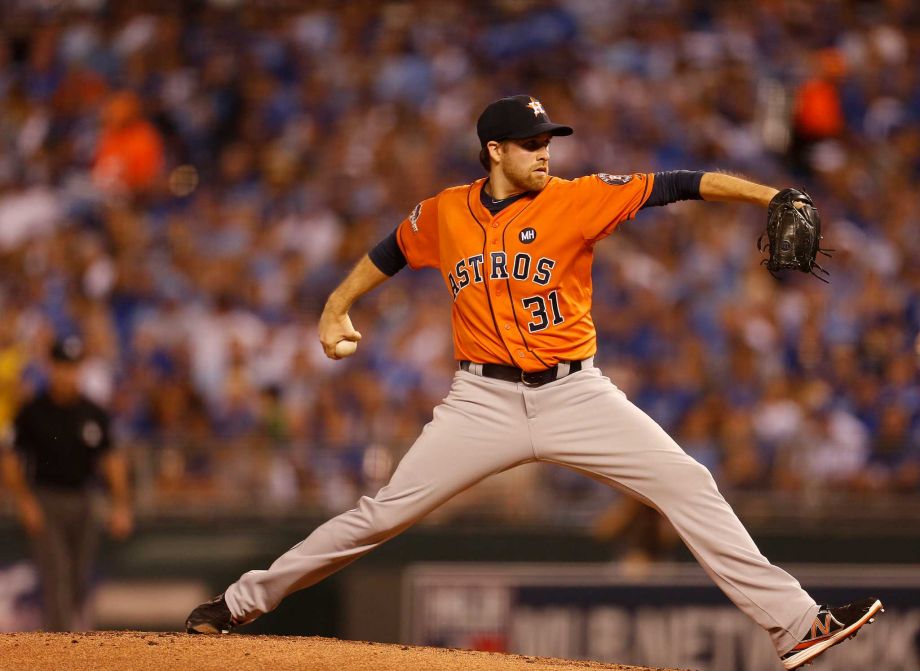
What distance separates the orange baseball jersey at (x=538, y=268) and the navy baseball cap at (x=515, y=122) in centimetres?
20

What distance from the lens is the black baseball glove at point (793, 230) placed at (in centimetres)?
495

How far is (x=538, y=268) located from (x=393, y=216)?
7121 millimetres

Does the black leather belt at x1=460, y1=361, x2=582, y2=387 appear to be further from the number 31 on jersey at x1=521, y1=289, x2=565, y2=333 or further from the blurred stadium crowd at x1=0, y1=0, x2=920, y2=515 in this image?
the blurred stadium crowd at x1=0, y1=0, x2=920, y2=515

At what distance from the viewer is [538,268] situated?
17.0 ft

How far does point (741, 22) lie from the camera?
14.3m

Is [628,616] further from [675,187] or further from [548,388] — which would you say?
[675,187]

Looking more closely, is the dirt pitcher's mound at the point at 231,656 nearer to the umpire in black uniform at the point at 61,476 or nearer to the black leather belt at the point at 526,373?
the black leather belt at the point at 526,373

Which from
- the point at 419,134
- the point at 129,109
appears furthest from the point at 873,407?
the point at 129,109

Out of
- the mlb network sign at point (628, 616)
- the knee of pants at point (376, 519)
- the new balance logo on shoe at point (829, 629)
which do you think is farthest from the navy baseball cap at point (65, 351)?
the new balance logo on shoe at point (829, 629)

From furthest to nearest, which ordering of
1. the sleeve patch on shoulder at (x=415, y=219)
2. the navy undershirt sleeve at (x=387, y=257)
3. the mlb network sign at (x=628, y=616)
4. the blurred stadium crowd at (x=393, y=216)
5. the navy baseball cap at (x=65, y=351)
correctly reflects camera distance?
the blurred stadium crowd at (x=393, y=216)
the mlb network sign at (x=628, y=616)
the navy baseball cap at (x=65, y=351)
the navy undershirt sleeve at (x=387, y=257)
the sleeve patch on shoulder at (x=415, y=219)

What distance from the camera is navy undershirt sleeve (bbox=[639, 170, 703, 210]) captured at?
200 inches

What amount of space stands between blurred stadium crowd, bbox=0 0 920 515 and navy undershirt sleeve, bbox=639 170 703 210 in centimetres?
434

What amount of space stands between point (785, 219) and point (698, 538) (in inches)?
43.8

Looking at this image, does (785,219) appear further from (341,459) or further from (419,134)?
(419,134)
